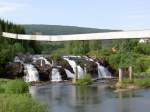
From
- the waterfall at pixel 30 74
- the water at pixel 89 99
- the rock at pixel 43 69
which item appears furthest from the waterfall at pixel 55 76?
the water at pixel 89 99

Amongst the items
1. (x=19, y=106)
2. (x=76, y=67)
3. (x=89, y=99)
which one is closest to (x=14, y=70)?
(x=76, y=67)

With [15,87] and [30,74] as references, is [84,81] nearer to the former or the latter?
[30,74]

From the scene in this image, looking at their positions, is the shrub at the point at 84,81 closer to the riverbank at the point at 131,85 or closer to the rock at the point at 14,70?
the riverbank at the point at 131,85

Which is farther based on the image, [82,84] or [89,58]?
[89,58]

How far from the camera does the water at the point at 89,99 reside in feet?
132

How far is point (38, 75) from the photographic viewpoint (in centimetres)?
6444

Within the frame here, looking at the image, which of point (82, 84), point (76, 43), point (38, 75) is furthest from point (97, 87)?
point (76, 43)

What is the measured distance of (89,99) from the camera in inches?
1827

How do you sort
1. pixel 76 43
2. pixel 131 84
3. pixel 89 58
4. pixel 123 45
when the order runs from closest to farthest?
pixel 131 84
pixel 123 45
pixel 89 58
pixel 76 43

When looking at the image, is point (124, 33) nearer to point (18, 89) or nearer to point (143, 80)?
point (143, 80)

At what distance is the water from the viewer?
4012 centimetres

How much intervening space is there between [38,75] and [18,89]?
83.4ft

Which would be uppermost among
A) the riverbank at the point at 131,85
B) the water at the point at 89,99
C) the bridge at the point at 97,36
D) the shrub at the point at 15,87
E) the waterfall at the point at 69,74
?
the bridge at the point at 97,36

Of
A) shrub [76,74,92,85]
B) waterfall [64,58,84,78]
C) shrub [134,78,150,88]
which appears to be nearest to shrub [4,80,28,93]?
shrub [134,78,150,88]
